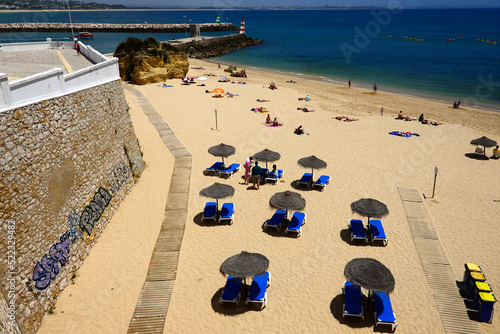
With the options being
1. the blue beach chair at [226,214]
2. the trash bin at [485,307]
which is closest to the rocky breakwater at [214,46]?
the blue beach chair at [226,214]

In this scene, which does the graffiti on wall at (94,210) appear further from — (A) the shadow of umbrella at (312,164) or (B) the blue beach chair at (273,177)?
(A) the shadow of umbrella at (312,164)

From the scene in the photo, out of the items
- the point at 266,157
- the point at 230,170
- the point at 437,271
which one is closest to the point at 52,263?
the point at 230,170

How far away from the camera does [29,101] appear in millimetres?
9102

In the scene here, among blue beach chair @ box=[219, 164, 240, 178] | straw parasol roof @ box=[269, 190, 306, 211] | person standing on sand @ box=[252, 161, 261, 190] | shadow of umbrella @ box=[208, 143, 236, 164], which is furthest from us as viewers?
blue beach chair @ box=[219, 164, 240, 178]

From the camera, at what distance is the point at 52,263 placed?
9.57 m

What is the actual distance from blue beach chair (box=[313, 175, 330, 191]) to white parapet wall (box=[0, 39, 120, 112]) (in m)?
10.6

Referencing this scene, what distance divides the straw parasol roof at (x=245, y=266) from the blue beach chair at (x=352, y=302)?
2.52 m

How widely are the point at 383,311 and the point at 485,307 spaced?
2809 mm

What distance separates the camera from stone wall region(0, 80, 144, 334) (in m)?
8.09

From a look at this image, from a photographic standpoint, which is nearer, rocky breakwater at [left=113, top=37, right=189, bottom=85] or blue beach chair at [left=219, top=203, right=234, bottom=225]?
blue beach chair at [left=219, top=203, right=234, bottom=225]

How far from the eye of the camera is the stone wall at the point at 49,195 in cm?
809

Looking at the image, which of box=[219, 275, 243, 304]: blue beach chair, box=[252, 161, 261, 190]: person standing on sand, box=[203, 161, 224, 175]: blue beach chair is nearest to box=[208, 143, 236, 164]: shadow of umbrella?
box=[203, 161, 224, 175]: blue beach chair

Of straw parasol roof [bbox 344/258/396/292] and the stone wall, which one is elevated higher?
the stone wall

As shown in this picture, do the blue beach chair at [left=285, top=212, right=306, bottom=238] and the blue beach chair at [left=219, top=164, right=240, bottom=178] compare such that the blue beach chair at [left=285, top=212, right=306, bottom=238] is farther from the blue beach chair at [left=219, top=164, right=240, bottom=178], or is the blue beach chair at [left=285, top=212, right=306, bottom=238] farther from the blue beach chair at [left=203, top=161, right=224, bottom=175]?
the blue beach chair at [left=203, top=161, right=224, bottom=175]
